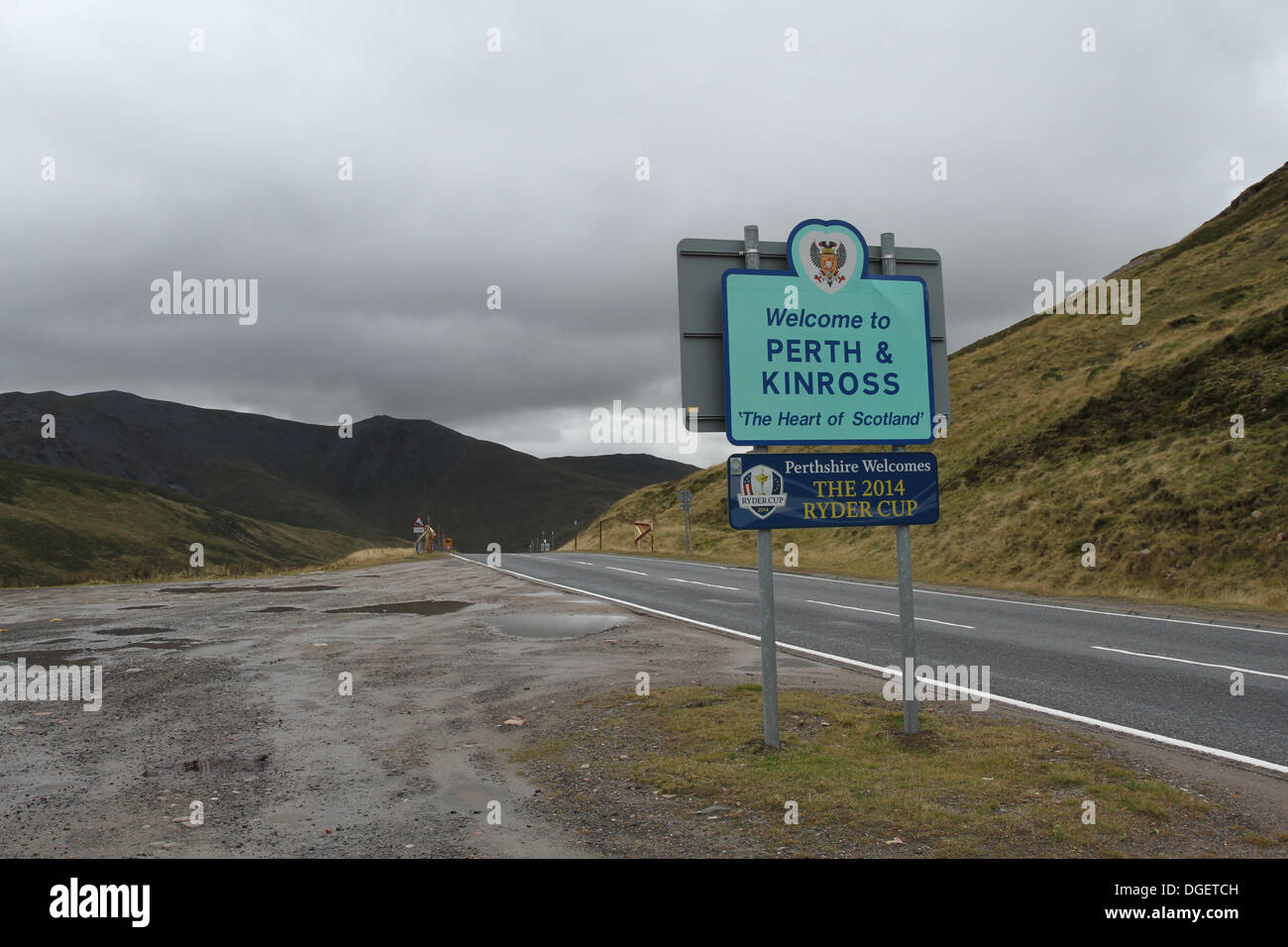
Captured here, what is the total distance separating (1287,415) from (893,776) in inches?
983

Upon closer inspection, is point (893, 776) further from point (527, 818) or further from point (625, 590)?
point (625, 590)

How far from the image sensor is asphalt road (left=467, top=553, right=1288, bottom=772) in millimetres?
7617

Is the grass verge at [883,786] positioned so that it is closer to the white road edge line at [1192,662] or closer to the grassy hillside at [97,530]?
the white road edge line at [1192,662]

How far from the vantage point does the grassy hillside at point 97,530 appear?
101m

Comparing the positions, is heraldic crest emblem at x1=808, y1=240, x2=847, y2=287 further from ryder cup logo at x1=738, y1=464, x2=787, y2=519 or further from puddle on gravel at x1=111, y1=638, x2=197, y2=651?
puddle on gravel at x1=111, y1=638, x2=197, y2=651

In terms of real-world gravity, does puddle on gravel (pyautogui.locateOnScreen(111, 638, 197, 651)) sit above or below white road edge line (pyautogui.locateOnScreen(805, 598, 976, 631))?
above

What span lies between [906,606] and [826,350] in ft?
7.17

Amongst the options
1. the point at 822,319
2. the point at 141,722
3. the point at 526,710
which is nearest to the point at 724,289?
the point at 822,319

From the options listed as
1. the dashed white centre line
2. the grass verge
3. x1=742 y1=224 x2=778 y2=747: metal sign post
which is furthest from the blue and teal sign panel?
the dashed white centre line

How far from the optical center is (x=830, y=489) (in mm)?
6922

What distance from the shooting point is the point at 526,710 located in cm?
802

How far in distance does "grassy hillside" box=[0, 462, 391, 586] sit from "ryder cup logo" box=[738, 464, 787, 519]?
80165 millimetres

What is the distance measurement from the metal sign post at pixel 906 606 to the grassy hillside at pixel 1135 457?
14498mm

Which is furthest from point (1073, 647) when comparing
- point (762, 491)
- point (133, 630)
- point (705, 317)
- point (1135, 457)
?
point (1135, 457)
